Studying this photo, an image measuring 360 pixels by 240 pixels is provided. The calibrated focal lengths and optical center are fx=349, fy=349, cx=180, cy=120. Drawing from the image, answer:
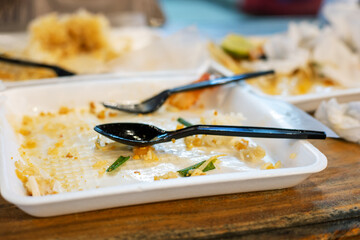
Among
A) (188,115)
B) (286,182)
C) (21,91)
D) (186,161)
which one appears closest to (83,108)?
(21,91)

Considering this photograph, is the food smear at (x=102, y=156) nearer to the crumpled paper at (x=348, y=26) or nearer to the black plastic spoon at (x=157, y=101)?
the black plastic spoon at (x=157, y=101)

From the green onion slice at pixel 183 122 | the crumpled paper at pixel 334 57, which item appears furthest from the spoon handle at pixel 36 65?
the crumpled paper at pixel 334 57

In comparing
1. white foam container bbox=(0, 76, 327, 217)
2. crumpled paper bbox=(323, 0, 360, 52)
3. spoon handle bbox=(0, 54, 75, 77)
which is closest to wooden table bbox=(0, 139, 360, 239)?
white foam container bbox=(0, 76, 327, 217)

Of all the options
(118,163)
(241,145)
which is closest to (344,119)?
(241,145)

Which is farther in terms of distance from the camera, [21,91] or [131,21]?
[131,21]

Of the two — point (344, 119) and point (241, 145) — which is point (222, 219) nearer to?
point (241, 145)

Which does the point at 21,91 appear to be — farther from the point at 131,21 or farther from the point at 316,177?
the point at 131,21
